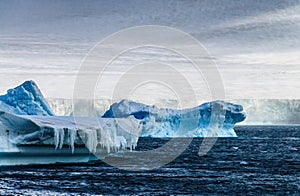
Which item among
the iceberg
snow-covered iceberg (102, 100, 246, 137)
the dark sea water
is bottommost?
the dark sea water

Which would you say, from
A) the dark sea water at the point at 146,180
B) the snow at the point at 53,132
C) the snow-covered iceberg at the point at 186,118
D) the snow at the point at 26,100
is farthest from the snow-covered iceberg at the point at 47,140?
the snow-covered iceberg at the point at 186,118

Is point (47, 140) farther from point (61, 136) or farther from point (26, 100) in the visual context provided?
point (26, 100)

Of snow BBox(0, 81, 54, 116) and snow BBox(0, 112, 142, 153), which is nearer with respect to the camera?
snow BBox(0, 112, 142, 153)

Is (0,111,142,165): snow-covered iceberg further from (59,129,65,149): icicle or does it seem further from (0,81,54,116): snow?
(0,81,54,116): snow

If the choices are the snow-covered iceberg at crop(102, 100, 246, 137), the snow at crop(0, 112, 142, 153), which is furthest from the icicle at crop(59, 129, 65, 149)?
the snow-covered iceberg at crop(102, 100, 246, 137)

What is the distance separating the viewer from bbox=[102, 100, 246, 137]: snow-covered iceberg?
101562 millimetres


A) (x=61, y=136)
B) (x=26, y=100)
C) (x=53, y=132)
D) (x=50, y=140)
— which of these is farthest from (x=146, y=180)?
(x=26, y=100)

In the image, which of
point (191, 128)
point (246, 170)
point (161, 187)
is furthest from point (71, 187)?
point (191, 128)

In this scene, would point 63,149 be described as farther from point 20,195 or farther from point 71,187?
point 20,195

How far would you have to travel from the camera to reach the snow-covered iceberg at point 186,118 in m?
102

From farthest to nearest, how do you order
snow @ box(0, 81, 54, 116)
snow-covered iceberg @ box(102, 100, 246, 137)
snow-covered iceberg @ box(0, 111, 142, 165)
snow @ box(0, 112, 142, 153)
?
snow-covered iceberg @ box(102, 100, 246, 137), snow @ box(0, 81, 54, 116), snow @ box(0, 112, 142, 153), snow-covered iceberg @ box(0, 111, 142, 165)

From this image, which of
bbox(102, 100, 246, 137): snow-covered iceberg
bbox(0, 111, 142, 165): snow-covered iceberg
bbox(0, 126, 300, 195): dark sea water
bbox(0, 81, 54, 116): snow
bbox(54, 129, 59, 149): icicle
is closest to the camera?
bbox(0, 126, 300, 195): dark sea water

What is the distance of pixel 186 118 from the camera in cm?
10450

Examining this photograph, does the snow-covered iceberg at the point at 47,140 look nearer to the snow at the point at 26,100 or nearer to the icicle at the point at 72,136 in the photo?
the icicle at the point at 72,136
